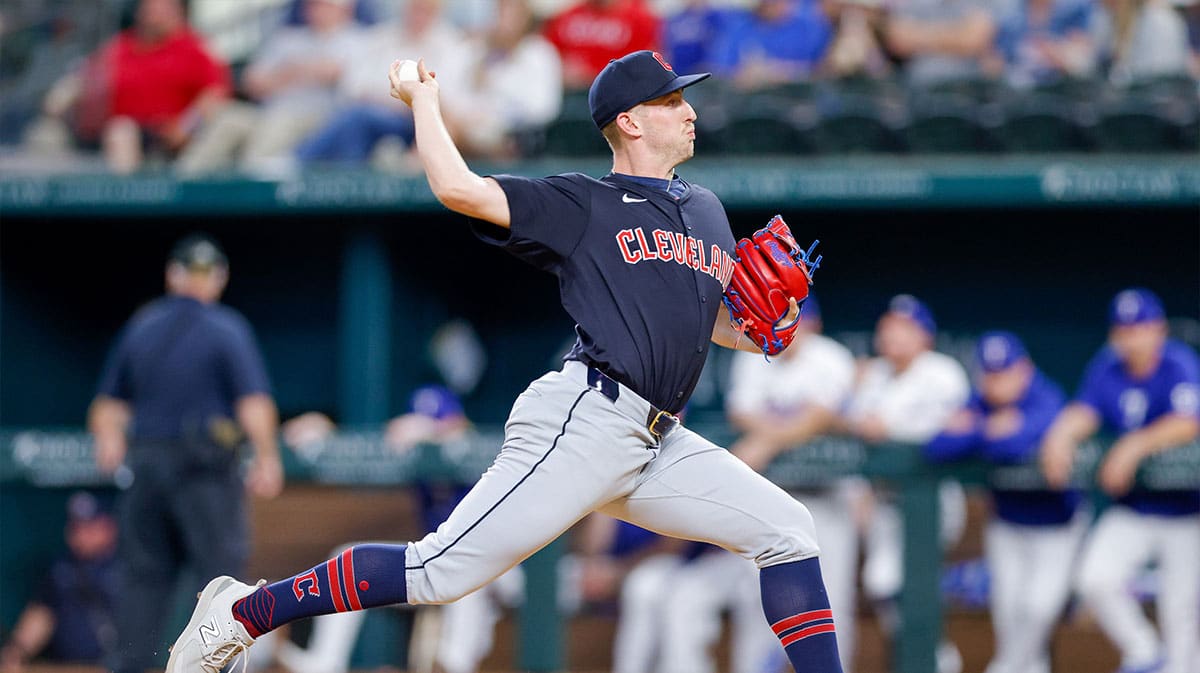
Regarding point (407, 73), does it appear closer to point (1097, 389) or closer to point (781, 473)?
point (781, 473)

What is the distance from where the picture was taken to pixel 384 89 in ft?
30.3

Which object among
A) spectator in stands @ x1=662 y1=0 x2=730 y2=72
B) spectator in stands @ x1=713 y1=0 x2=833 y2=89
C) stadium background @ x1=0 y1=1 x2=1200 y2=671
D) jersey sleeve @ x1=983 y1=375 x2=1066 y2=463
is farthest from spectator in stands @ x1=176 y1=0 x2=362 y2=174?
jersey sleeve @ x1=983 y1=375 x2=1066 y2=463

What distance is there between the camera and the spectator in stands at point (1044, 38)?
904 cm

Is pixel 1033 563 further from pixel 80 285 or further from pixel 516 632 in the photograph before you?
pixel 80 285

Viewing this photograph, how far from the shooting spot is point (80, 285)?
33.6ft

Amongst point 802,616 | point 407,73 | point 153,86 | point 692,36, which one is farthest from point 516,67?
point 802,616

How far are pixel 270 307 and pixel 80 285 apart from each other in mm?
1242

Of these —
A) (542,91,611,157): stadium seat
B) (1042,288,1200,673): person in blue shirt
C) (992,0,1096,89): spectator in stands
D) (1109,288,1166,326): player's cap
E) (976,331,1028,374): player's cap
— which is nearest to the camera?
(1042,288,1200,673): person in blue shirt

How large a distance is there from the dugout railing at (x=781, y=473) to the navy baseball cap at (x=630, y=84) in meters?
2.98

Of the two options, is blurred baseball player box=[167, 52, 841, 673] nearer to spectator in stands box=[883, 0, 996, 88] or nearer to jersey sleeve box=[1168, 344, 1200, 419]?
jersey sleeve box=[1168, 344, 1200, 419]

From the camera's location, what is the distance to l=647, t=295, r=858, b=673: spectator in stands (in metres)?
6.57

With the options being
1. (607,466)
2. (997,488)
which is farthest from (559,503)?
(997,488)

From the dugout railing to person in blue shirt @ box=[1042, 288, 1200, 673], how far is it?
9cm

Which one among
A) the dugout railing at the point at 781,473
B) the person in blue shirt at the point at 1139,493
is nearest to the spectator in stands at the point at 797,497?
the dugout railing at the point at 781,473
